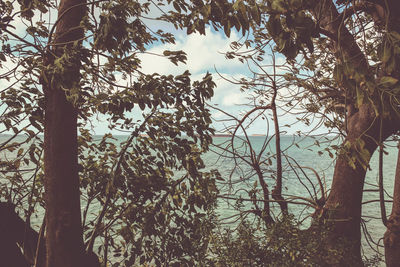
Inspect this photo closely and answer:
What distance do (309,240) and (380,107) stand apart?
6.33ft

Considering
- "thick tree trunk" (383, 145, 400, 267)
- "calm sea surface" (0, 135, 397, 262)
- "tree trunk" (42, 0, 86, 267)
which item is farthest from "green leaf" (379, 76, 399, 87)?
"tree trunk" (42, 0, 86, 267)

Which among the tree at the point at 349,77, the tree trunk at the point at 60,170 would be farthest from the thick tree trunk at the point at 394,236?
the tree trunk at the point at 60,170

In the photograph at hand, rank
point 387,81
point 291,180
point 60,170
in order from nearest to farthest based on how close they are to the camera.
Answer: point 387,81, point 60,170, point 291,180

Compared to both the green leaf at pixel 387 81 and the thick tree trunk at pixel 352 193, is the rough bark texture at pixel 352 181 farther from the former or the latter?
the green leaf at pixel 387 81

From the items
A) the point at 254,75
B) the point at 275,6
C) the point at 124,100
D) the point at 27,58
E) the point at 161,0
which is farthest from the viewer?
the point at 254,75

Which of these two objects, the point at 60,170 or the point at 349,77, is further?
the point at 60,170

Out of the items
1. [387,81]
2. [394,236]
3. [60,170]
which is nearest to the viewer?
[387,81]

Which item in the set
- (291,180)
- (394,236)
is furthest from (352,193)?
(291,180)

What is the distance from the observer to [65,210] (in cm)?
238

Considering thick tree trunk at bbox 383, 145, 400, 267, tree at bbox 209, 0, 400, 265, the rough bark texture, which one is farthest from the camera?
the rough bark texture

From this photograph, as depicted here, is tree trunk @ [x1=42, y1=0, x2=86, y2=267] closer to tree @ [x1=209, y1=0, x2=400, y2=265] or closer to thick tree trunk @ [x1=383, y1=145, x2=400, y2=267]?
tree @ [x1=209, y1=0, x2=400, y2=265]

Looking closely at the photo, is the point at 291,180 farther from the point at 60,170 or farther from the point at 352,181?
the point at 60,170

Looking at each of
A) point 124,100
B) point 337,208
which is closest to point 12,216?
point 124,100

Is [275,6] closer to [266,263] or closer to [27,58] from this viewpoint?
[27,58]
